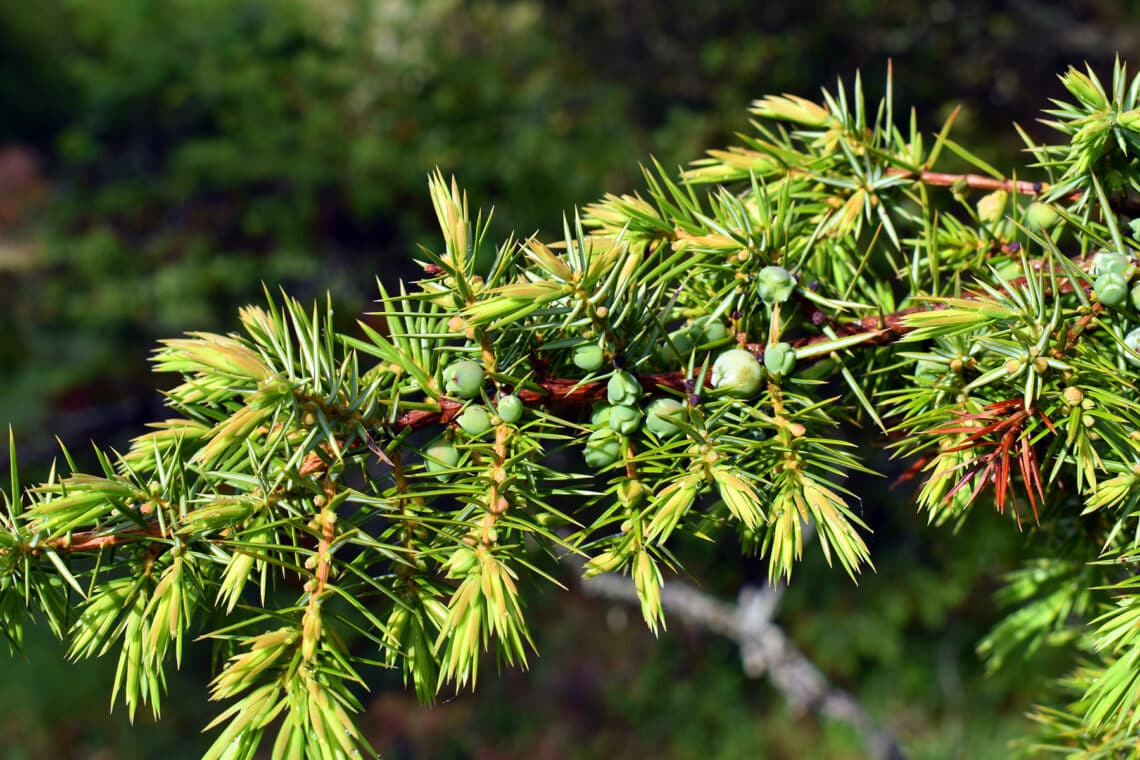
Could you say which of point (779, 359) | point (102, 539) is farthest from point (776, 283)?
point (102, 539)

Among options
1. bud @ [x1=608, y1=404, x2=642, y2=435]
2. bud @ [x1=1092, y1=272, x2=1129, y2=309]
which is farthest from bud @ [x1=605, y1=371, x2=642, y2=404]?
bud @ [x1=1092, y1=272, x2=1129, y2=309]

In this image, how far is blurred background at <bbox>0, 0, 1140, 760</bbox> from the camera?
2754 mm

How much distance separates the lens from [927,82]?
119 inches

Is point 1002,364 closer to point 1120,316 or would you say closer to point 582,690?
point 1120,316

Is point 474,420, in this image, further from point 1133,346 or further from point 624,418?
point 1133,346

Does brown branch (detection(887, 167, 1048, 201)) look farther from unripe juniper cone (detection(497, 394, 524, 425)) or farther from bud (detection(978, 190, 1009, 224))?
unripe juniper cone (detection(497, 394, 524, 425))

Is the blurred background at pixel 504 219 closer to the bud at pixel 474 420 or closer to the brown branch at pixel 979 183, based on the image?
the brown branch at pixel 979 183

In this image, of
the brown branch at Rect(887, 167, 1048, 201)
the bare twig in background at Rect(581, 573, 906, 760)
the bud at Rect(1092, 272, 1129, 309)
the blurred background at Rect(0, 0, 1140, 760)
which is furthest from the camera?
the blurred background at Rect(0, 0, 1140, 760)

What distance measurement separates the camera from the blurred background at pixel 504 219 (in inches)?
108

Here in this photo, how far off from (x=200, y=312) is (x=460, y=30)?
1.84m

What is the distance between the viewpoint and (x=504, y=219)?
2941mm

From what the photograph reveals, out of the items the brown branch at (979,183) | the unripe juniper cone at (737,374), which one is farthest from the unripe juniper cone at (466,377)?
the brown branch at (979,183)

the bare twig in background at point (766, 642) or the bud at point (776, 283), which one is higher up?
the bud at point (776, 283)

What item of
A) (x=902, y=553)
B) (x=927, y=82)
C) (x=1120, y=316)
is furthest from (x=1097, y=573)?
(x=927, y=82)
